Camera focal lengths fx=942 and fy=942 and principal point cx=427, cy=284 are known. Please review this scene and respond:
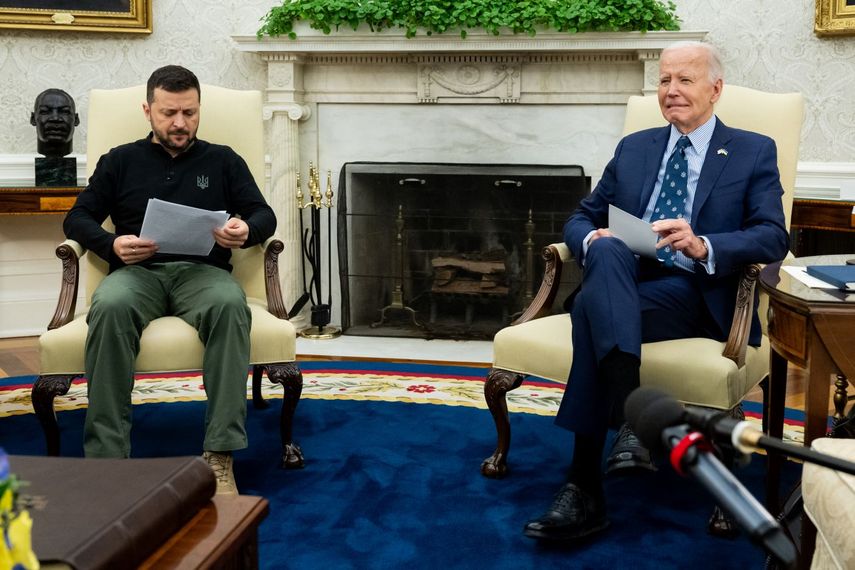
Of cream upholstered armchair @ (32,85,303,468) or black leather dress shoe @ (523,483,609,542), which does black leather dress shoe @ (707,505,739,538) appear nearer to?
black leather dress shoe @ (523,483,609,542)

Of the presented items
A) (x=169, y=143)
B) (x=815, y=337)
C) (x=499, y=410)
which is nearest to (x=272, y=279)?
(x=169, y=143)

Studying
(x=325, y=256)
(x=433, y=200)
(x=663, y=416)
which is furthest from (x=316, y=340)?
(x=663, y=416)

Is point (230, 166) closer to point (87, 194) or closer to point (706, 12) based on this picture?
point (87, 194)

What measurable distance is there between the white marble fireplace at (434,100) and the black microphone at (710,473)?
12.8 feet

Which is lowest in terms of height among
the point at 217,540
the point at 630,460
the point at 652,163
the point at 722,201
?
the point at 630,460

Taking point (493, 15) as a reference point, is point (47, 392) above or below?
below

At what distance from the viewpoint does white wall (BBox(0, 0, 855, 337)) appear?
4.42 m

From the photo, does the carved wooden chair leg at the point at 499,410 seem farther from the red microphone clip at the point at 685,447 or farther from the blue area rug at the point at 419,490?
the red microphone clip at the point at 685,447

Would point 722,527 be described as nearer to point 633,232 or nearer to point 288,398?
point 633,232

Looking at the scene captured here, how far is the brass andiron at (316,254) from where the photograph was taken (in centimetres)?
471

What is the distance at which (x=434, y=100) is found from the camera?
473 centimetres

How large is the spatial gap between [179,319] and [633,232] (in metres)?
1.33

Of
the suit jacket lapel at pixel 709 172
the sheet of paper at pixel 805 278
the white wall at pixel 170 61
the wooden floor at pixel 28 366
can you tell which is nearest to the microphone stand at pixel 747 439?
the sheet of paper at pixel 805 278

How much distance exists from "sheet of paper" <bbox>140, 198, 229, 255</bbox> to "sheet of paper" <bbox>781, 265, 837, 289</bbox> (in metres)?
1.59
